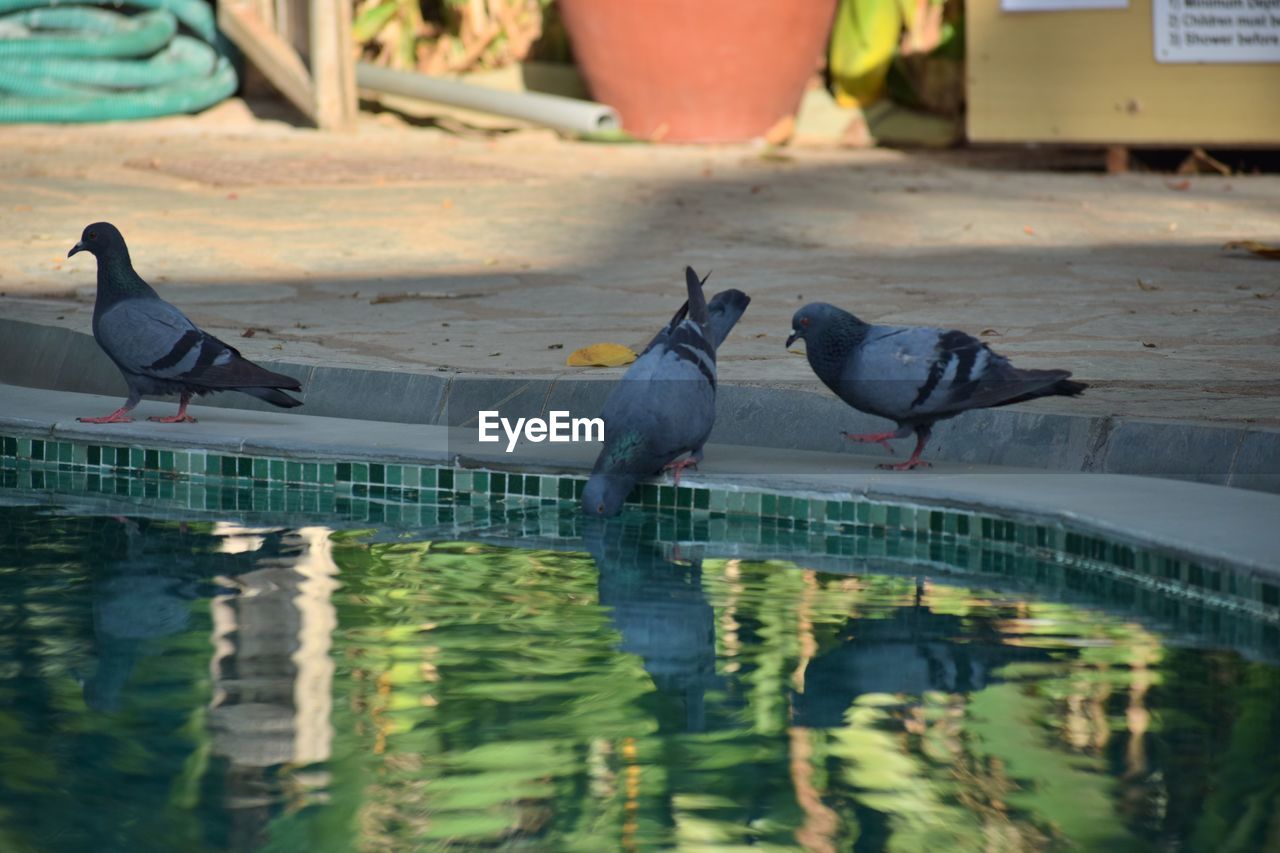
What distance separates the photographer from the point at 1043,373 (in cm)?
405

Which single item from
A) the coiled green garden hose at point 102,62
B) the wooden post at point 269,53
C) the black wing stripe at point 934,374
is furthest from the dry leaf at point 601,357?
the coiled green garden hose at point 102,62

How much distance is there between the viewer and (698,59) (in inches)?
438

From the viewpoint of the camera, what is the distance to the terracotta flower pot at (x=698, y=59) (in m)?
11.1

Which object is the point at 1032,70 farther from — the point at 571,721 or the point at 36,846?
the point at 36,846

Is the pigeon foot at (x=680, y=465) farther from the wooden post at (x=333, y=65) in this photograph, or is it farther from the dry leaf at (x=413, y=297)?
the wooden post at (x=333, y=65)

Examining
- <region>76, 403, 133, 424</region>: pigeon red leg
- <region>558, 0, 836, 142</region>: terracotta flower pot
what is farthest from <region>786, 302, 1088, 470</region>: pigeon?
<region>558, 0, 836, 142</region>: terracotta flower pot

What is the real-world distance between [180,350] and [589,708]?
2063mm

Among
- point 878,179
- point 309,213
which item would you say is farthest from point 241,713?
point 878,179

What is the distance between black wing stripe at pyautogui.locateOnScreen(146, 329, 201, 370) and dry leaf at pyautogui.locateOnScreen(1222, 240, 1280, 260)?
4398 mm

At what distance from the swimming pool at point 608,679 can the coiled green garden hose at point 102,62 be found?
7.72m

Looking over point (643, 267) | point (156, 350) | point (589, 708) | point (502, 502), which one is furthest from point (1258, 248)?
point (589, 708)

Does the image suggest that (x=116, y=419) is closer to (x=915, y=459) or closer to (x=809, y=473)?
(x=809, y=473)

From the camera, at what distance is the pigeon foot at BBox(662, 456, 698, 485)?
14.1ft

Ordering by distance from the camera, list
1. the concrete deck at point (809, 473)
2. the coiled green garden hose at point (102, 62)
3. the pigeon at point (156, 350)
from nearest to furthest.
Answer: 1. the concrete deck at point (809, 473)
2. the pigeon at point (156, 350)
3. the coiled green garden hose at point (102, 62)
